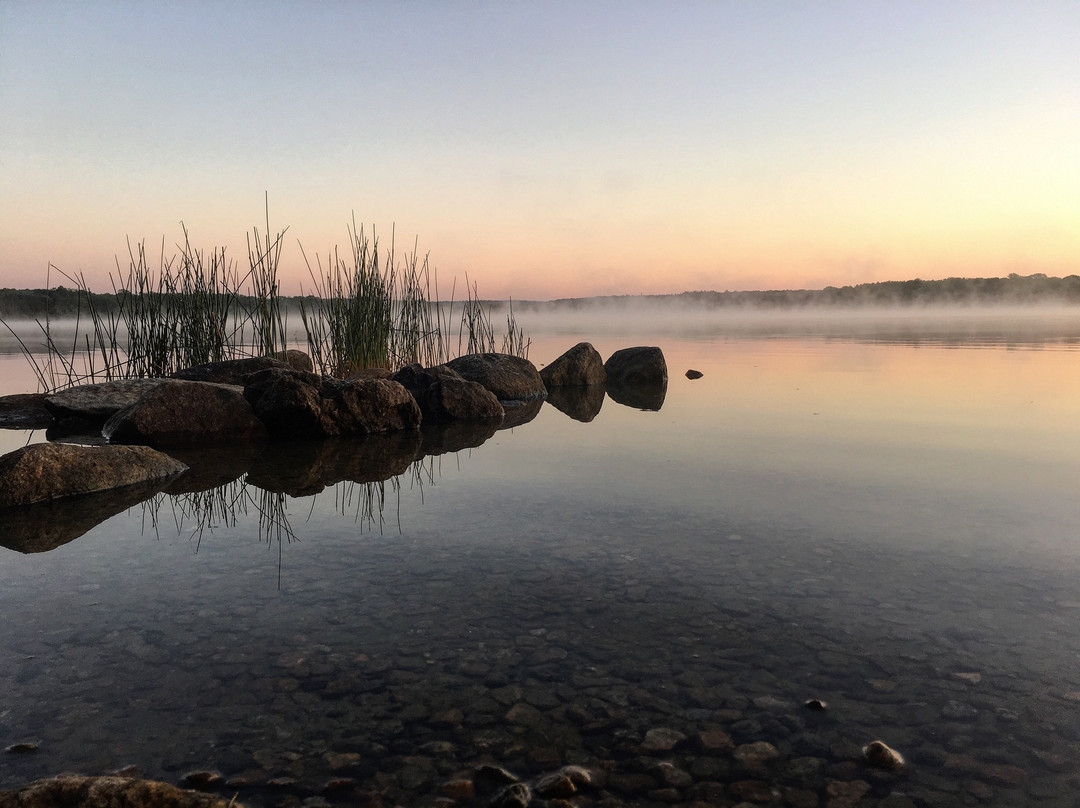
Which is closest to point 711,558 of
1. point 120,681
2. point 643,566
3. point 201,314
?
point 643,566

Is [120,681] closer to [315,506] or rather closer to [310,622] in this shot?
[310,622]

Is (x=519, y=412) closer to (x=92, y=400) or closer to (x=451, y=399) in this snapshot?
(x=451, y=399)

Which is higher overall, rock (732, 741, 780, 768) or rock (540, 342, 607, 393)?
rock (540, 342, 607, 393)

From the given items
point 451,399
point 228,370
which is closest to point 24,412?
point 228,370

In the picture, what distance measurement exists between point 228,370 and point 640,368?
5.29 meters

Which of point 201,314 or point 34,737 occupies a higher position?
point 201,314

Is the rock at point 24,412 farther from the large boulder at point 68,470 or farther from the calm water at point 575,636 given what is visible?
the calm water at point 575,636

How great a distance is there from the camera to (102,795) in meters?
1.24

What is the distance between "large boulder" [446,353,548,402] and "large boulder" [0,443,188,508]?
430cm

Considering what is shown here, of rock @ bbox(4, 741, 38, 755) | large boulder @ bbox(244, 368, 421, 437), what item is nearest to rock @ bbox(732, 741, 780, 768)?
rock @ bbox(4, 741, 38, 755)

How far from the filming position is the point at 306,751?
1.58 metres

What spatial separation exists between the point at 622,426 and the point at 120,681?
4681mm

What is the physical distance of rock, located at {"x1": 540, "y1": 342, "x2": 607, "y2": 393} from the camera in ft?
33.2

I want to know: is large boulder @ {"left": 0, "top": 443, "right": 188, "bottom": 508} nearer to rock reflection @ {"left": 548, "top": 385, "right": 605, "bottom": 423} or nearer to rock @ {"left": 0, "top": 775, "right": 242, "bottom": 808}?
rock @ {"left": 0, "top": 775, "right": 242, "bottom": 808}
